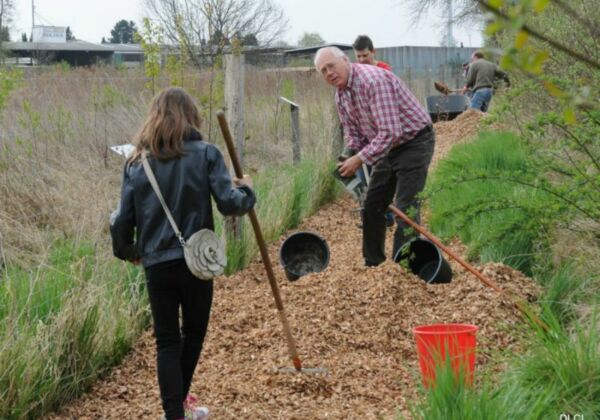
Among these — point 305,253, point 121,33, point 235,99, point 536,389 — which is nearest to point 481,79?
point 235,99

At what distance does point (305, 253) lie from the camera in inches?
321

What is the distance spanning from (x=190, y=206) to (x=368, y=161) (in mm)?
2652

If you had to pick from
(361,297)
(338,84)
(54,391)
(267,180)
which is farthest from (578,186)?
(267,180)

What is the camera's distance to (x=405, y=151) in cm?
712

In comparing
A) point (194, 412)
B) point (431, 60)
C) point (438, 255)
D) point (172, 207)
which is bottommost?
point (194, 412)

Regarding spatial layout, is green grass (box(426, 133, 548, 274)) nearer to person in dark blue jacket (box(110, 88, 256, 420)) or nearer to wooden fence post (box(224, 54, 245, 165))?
person in dark blue jacket (box(110, 88, 256, 420))

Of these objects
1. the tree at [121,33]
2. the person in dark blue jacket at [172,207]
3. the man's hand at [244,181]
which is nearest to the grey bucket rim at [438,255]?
the man's hand at [244,181]

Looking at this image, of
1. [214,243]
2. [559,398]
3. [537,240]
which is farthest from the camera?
[537,240]

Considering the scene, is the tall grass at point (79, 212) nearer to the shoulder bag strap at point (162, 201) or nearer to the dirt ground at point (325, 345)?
the dirt ground at point (325, 345)

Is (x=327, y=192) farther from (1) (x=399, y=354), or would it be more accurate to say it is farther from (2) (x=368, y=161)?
(1) (x=399, y=354)

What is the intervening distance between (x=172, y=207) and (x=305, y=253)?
4005mm

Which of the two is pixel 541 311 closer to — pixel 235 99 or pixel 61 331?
pixel 61 331

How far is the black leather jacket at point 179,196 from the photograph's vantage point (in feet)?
13.8

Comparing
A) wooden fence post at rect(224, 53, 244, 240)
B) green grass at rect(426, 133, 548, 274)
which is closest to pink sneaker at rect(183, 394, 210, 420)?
green grass at rect(426, 133, 548, 274)
